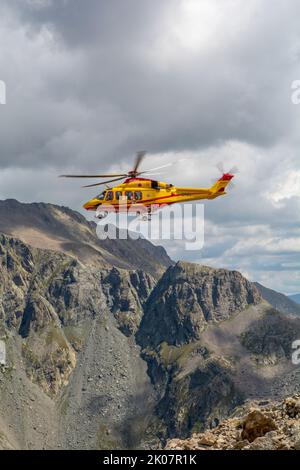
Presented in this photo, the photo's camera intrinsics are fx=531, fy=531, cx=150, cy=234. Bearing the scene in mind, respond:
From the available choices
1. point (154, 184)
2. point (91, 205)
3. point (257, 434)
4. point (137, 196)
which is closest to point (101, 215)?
point (91, 205)

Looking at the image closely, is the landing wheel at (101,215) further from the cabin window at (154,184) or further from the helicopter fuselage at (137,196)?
the cabin window at (154,184)

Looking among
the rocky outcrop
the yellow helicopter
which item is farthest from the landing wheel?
the rocky outcrop

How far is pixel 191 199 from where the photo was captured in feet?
236

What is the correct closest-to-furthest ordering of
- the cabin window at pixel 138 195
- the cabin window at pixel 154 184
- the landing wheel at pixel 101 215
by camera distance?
the cabin window at pixel 138 195 → the cabin window at pixel 154 184 → the landing wheel at pixel 101 215

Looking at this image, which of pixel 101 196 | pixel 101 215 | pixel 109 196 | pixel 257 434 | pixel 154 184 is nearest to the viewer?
pixel 257 434

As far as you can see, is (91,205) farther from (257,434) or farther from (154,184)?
(257,434)

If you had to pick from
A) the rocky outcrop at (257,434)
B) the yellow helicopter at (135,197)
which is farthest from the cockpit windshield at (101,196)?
the rocky outcrop at (257,434)

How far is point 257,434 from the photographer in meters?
29.5

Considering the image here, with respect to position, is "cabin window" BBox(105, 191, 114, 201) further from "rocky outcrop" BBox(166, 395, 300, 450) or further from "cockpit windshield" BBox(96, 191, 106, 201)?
"rocky outcrop" BBox(166, 395, 300, 450)

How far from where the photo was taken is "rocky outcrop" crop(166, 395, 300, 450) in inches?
1039

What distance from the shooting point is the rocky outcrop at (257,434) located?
26403mm
